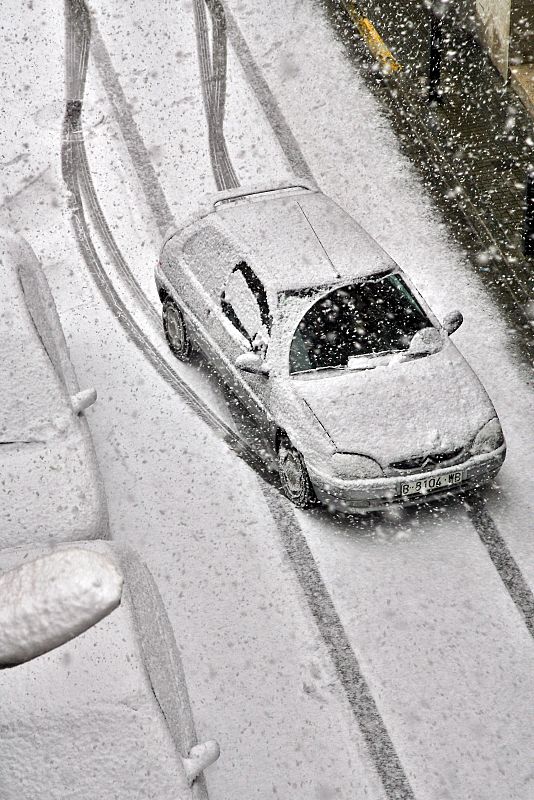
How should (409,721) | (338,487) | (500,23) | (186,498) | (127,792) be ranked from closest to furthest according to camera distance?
(127,792), (409,721), (338,487), (186,498), (500,23)

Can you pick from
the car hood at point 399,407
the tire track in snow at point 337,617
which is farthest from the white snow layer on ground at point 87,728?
the car hood at point 399,407

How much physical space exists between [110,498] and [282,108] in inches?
243

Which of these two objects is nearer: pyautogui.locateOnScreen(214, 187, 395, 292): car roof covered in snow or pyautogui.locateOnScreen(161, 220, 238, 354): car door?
pyautogui.locateOnScreen(214, 187, 395, 292): car roof covered in snow

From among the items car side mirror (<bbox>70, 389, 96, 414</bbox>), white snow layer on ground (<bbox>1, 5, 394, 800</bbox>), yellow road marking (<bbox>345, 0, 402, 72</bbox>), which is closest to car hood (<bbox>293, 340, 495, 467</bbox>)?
white snow layer on ground (<bbox>1, 5, 394, 800</bbox>)

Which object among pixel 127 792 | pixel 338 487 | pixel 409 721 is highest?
pixel 127 792

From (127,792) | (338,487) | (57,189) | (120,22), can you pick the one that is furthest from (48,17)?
(127,792)

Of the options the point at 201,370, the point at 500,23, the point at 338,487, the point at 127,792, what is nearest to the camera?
the point at 127,792

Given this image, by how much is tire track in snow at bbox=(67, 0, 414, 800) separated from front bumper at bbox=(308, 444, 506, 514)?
438mm

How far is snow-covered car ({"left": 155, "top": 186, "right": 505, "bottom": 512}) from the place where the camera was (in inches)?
292

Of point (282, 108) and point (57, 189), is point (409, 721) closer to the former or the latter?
point (57, 189)

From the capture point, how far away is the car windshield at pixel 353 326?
7859mm

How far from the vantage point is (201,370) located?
9.35 m

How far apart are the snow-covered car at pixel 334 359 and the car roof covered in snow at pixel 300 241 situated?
0.01 m

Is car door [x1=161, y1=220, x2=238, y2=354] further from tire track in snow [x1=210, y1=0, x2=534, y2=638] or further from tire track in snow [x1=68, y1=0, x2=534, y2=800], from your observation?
tire track in snow [x1=210, y1=0, x2=534, y2=638]
